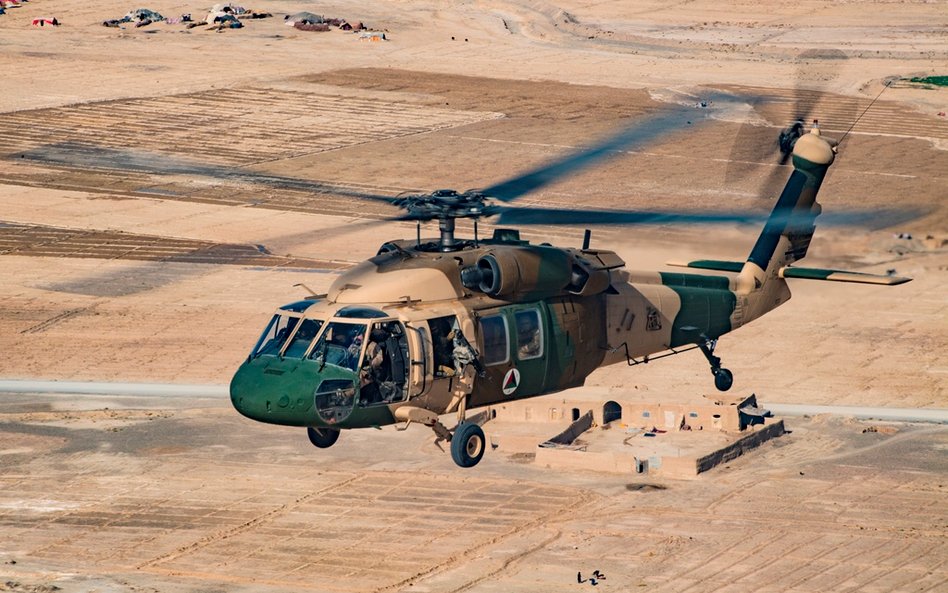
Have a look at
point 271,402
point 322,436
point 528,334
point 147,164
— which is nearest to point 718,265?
point 528,334

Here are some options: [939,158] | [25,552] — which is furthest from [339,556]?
[939,158]

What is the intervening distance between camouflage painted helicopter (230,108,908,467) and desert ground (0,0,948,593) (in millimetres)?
3608

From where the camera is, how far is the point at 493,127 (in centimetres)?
9638

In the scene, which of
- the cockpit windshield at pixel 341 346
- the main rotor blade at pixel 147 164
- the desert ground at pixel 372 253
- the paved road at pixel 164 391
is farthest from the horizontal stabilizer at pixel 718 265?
the main rotor blade at pixel 147 164

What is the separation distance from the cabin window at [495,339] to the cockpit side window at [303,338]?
374cm

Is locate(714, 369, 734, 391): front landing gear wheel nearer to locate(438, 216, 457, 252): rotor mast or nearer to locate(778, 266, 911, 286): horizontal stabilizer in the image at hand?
locate(778, 266, 911, 286): horizontal stabilizer

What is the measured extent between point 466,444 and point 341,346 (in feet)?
11.3

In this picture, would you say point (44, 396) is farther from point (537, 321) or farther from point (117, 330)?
point (537, 321)

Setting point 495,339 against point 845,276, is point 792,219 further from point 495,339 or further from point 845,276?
point 495,339

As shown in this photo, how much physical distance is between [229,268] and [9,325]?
9330mm

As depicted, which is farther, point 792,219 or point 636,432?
point 636,432

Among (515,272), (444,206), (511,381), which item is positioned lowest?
(511,381)

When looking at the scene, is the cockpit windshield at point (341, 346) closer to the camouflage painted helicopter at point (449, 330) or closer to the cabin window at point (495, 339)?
the camouflage painted helicopter at point (449, 330)

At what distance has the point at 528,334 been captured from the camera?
126 ft
